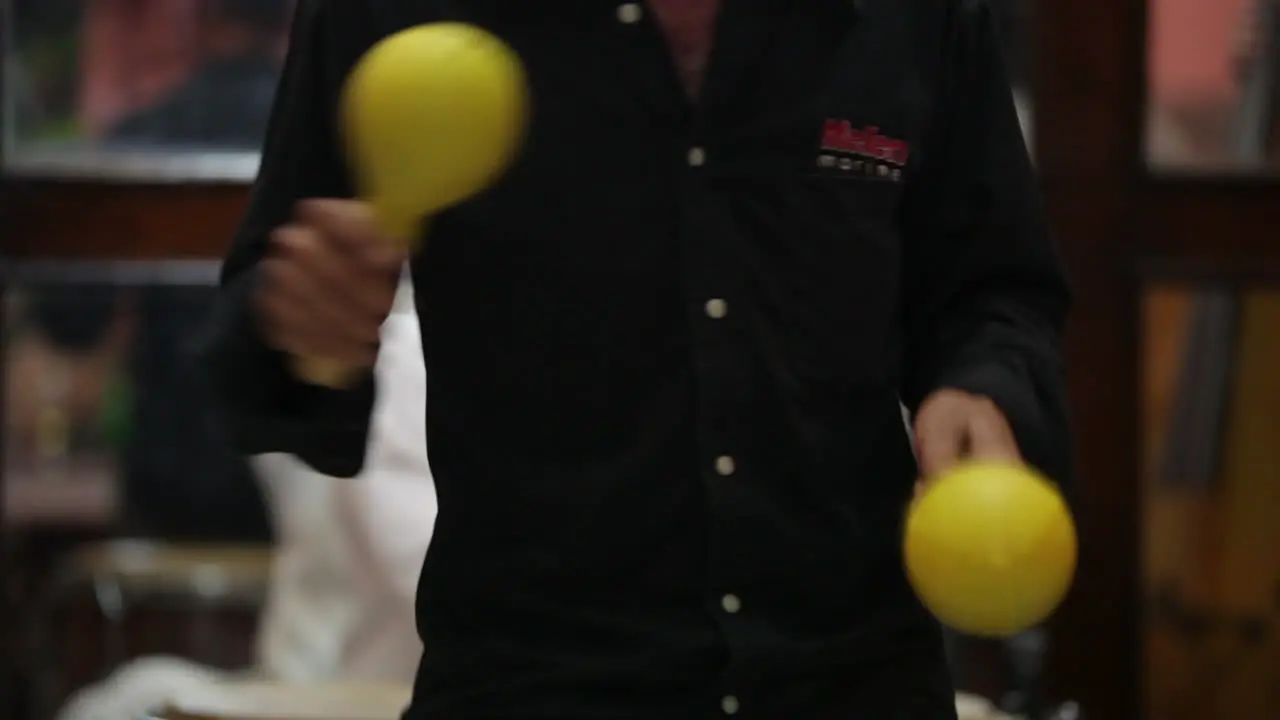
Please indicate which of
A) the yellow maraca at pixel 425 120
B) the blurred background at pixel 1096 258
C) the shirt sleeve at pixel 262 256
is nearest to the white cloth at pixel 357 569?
the blurred background at pixel 1096 258

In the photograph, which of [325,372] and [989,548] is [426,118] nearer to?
[325,372]

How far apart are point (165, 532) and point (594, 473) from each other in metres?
1.32

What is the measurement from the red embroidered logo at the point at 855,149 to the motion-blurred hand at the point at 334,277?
0.73 ft

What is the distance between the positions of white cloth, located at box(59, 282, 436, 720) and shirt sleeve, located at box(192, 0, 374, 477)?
49 centimetres

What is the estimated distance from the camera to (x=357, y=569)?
1.25 m

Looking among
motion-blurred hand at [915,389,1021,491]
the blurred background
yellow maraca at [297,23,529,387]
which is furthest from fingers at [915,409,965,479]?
the blurred background

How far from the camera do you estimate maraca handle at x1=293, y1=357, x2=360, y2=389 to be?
2.09 ft

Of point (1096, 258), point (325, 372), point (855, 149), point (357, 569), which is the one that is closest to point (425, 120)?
point (325, 372)

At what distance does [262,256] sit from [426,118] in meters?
0.15

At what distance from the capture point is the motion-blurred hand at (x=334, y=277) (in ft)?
1.95

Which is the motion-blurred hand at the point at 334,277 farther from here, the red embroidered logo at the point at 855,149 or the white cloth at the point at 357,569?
the white cloth at the point at 357,569

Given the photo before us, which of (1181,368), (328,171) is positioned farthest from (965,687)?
A: (328,171)

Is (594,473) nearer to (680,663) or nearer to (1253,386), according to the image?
(680,663)

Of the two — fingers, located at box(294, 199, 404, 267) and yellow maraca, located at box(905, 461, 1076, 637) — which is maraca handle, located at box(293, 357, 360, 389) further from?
yellow maraca, located at box(905, 461, 1076, 637)
